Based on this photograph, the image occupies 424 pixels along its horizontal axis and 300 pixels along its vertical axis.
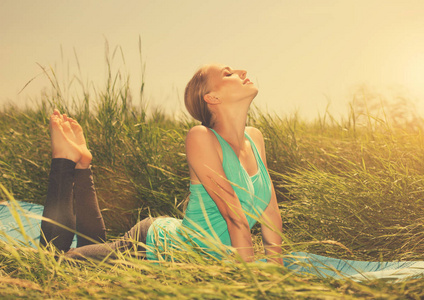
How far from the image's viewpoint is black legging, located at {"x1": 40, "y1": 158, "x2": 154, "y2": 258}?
209 centimetres

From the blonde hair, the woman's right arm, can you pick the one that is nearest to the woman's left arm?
the woman's right arm

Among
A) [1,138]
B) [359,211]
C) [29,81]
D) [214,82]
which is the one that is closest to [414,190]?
[359,211]

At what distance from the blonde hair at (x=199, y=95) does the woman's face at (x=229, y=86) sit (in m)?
0.04

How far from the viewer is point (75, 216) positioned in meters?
2.23

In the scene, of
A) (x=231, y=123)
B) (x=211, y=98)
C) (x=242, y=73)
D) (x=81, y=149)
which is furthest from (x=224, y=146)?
(x=81, y=149)

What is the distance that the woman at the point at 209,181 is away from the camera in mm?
1684

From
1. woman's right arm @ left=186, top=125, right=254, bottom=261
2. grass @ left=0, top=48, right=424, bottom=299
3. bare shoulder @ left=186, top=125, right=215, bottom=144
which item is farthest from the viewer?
bare shoulder @ left=186, top=125, right=215, bottom=144

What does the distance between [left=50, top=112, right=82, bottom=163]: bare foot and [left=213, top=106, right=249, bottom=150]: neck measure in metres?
0.93

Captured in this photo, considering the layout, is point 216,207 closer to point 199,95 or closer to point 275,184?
point 199,95

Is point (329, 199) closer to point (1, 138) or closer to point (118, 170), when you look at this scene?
point (118, 170)

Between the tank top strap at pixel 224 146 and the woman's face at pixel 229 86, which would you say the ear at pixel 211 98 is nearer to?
the woman's face at pixel 229 86

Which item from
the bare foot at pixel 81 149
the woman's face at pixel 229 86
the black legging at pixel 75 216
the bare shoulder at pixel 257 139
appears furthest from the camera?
the bare foot at pixel 81 149

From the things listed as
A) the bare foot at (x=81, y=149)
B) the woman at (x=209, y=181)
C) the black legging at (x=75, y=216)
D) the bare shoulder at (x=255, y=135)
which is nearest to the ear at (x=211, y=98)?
the woman at (x=209, y=181)

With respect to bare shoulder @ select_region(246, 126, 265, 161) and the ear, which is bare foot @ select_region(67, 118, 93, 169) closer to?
the ear
